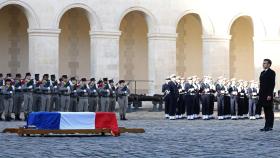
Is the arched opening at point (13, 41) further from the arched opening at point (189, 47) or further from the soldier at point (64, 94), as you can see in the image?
the soldier at point (64, 94)

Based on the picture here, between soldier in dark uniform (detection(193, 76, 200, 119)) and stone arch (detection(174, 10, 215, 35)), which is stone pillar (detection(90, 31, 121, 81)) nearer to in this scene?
stone arch (detection(174, 10, 215, 35))

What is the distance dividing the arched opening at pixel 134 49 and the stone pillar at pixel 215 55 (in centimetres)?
385

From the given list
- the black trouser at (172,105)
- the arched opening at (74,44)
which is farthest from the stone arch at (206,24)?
the black trouser at (172,105)

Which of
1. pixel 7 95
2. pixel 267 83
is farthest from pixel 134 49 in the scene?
pixel 267 83

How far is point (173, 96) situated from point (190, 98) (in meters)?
0.69

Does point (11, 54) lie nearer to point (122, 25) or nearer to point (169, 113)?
point (122, 25)

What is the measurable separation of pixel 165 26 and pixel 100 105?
351 inches

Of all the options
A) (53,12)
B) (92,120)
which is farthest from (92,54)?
(92,120)

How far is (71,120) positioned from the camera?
1811cm

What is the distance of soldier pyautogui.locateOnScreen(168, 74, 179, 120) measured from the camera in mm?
28656

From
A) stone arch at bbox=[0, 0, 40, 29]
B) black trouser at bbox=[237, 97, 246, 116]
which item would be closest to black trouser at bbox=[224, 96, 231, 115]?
black trouser at bbox=[237, 97, 246, 116]

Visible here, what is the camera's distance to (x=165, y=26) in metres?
35.8

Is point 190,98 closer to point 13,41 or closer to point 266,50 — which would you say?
A: point 266,50

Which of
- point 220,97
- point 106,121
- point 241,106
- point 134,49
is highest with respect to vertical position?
point 134,49
